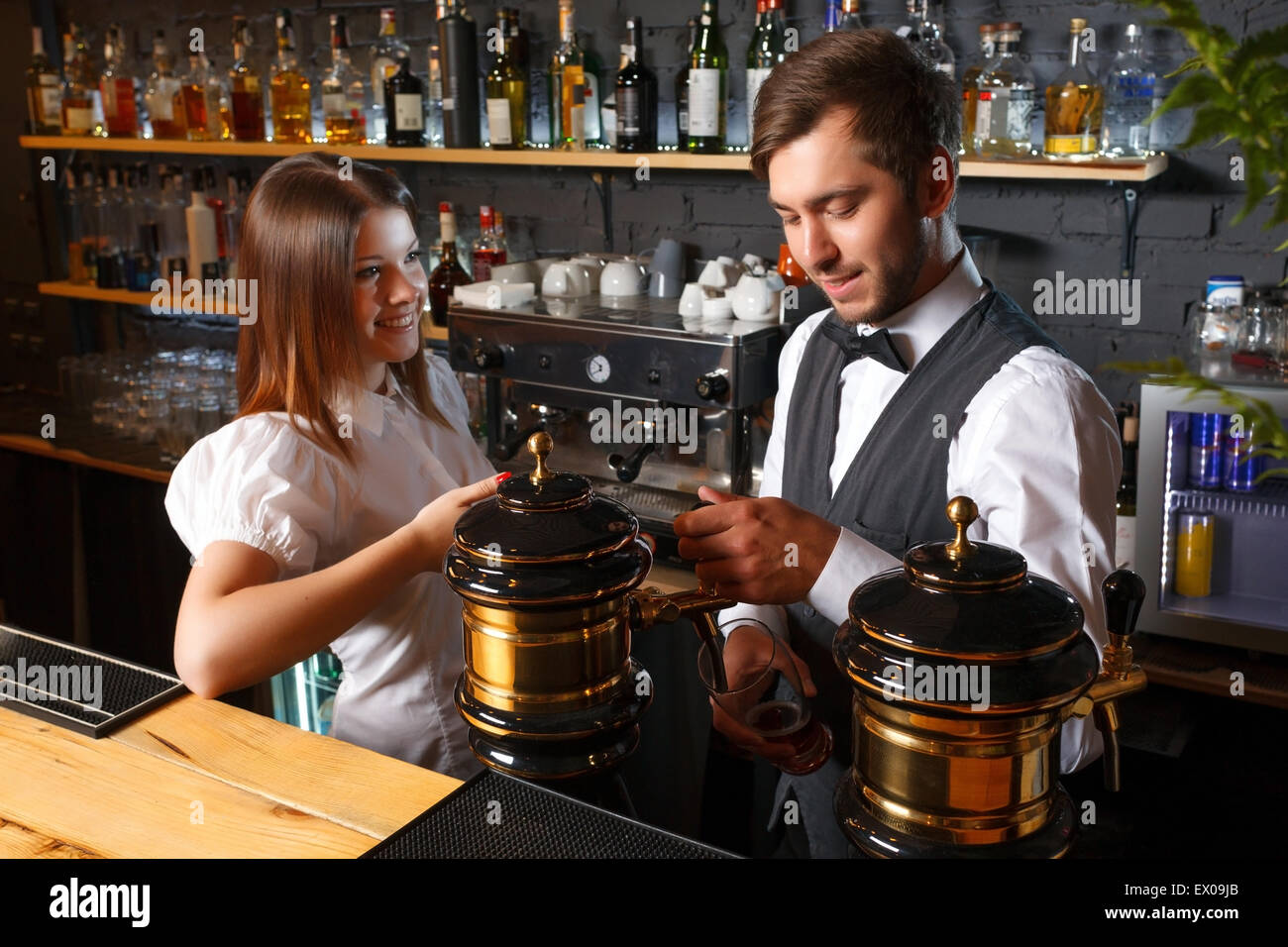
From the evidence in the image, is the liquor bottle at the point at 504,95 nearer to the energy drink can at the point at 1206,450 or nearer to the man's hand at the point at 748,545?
the energy drink can at the point at 1206,450

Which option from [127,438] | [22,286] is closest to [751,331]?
[127,438]

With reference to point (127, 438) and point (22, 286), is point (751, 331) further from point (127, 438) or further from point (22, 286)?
point (22, 286)

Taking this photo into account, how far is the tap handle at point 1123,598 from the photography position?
783 mm

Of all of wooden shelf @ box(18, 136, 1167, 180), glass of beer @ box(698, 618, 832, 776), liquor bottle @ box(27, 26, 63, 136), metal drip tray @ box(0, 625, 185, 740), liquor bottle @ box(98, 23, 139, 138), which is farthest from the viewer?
liquor bottle @ box(27, 26, 63, 136)

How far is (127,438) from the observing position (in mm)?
3654

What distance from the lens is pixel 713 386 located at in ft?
8.00

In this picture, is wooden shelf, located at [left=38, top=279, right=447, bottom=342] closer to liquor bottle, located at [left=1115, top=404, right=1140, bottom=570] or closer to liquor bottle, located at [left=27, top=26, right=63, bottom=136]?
liquor bottle, located at [left=27, top=26, right=63, bottom=136]

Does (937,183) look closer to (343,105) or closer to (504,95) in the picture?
(504,95)

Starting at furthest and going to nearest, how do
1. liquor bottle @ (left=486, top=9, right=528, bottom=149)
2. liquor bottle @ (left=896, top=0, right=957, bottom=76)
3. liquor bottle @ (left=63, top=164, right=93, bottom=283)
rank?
liquor bottle @ (left=63, top=164, right=93, bottom=283), liquor bottle @ (left=486, top=9, right=528, bottom=149), liquor bottle @ (left=896, top=0, right=957, bottom=76)

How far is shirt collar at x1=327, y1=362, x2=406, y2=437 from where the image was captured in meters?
1.62

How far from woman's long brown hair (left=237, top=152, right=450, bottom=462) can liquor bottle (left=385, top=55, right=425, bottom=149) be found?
1.62 meters

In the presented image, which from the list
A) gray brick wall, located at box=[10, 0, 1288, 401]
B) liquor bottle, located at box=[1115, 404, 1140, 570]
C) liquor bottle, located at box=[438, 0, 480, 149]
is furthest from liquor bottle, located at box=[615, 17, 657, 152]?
liquor bottle, located at box=[1115, 404, 1140, 570]

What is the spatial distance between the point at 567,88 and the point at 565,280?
54 centimetres
